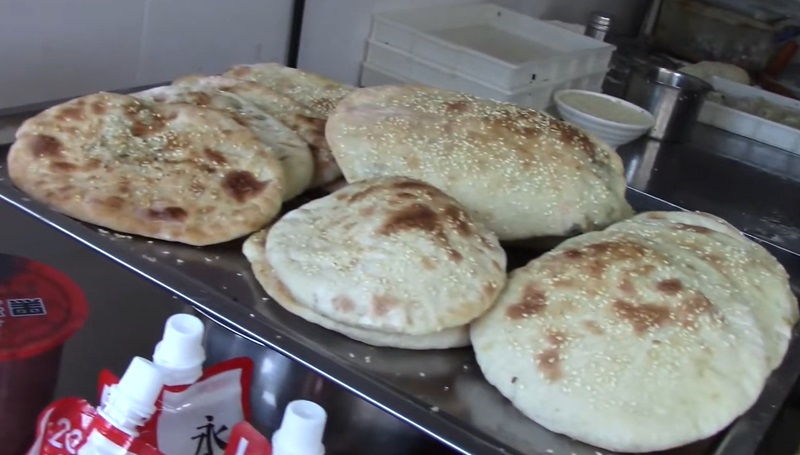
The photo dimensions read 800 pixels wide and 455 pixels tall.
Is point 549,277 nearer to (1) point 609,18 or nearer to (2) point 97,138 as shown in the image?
(2) point 97,138

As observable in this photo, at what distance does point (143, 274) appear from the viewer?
2.90 feet

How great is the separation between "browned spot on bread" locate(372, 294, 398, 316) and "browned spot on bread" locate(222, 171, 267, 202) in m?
0.25

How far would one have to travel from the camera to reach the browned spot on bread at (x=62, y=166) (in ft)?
3.22

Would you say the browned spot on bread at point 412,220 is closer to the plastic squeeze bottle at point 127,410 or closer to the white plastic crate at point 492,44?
the plastic squeeze bottle at point 127,410

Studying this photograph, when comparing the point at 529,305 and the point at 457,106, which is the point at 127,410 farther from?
the point at 457,106

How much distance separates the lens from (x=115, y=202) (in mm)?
942

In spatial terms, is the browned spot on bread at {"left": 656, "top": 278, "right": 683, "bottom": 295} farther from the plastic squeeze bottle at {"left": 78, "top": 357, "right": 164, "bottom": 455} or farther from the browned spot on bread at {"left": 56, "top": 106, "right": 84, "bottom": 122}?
the browned spot on bread at {"left": 56, "top": 106, "right": 84, "bottom": 122}

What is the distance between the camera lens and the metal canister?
290 cm

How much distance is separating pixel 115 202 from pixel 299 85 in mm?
468

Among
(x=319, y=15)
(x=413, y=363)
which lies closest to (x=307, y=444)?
(x=413, y=363)

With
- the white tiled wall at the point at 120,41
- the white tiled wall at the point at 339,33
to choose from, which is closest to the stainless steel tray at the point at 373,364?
the white tiled wall at the point at 120,41

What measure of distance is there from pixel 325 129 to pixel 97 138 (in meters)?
0.29

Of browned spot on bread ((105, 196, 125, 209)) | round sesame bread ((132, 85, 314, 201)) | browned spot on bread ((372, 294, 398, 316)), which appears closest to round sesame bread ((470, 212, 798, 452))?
browned spot on bread ((372, 294, 398, 316))

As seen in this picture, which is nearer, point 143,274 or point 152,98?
point 143,274
